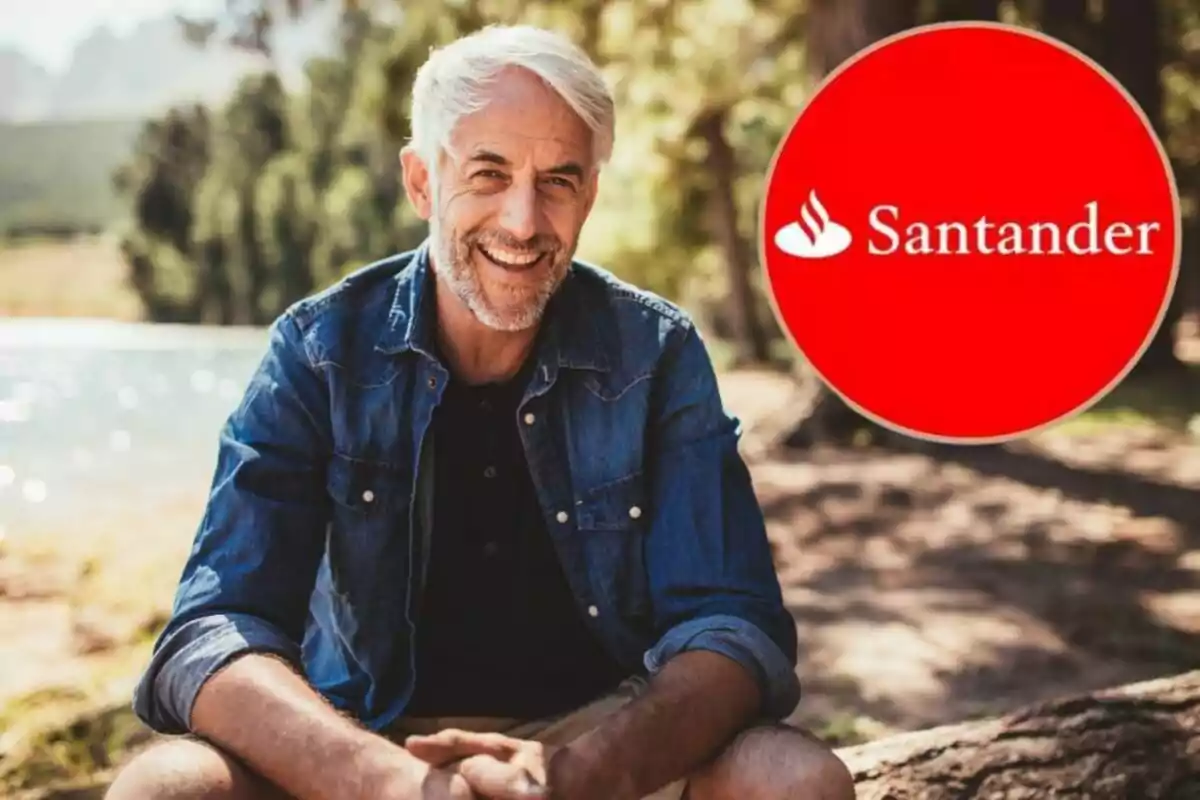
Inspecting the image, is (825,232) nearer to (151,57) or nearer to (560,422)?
(560,422)

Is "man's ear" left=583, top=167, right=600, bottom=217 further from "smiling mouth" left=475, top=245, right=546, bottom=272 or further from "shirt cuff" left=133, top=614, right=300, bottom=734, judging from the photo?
"shirt cuff" left=133, top=614, right=300, bottom=734

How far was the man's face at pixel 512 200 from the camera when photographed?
153cm

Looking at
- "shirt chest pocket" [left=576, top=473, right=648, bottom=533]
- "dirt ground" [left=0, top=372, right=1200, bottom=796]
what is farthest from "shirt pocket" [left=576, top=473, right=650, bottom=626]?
"dirt ground" [left=0, top=372, right=1200, bottom=796]

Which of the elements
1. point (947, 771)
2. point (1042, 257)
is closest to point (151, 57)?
point (1042, 257)

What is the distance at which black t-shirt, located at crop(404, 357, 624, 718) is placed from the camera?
1611 mm

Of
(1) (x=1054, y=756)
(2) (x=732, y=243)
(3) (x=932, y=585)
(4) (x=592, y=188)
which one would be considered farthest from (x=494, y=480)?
(2) (x=732, y=243)

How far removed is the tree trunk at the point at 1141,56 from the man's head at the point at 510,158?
22.0 feet

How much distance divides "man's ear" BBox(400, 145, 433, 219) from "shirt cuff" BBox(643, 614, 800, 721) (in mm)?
627

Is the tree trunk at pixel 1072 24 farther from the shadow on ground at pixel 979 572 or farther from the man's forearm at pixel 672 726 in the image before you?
the man's forearm at pixel 672 726

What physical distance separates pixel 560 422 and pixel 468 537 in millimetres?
186

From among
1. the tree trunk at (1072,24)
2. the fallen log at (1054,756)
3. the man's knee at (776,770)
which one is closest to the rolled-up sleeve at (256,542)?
the man's knee at (776,770)

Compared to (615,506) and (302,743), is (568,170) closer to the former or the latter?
(615,506)

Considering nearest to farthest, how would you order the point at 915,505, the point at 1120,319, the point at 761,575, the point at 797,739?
the point at 797,739 → the point at 761,575 → the point at 1120,319 → the point at 915,505

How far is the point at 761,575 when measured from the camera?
60.6 inches
